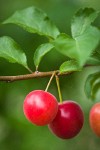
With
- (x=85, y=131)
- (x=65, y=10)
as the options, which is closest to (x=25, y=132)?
(x=85, y=131)

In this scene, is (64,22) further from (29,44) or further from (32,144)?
(32,144)

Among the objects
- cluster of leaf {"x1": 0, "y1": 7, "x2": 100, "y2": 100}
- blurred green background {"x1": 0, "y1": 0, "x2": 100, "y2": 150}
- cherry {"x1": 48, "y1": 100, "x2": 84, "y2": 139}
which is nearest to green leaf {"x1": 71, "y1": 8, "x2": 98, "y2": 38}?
cluster of leaf {"x1": 0, "y1": 7, "x2": 100, "y2": 100}

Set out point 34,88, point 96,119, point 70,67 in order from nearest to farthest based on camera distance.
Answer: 1. point 70,67
2. point 96,119
3. point 34,88

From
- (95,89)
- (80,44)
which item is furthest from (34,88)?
(80,44)

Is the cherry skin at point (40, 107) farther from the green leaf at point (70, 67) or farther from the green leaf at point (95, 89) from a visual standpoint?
the green leaf at point (95, 89)

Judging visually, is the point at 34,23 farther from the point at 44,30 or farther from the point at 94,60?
the point at 94,60

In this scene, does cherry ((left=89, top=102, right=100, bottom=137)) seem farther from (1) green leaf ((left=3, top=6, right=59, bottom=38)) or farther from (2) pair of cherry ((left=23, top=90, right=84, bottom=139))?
(1) green leaf ((left=3, top=6, right=59, bottom=38))
